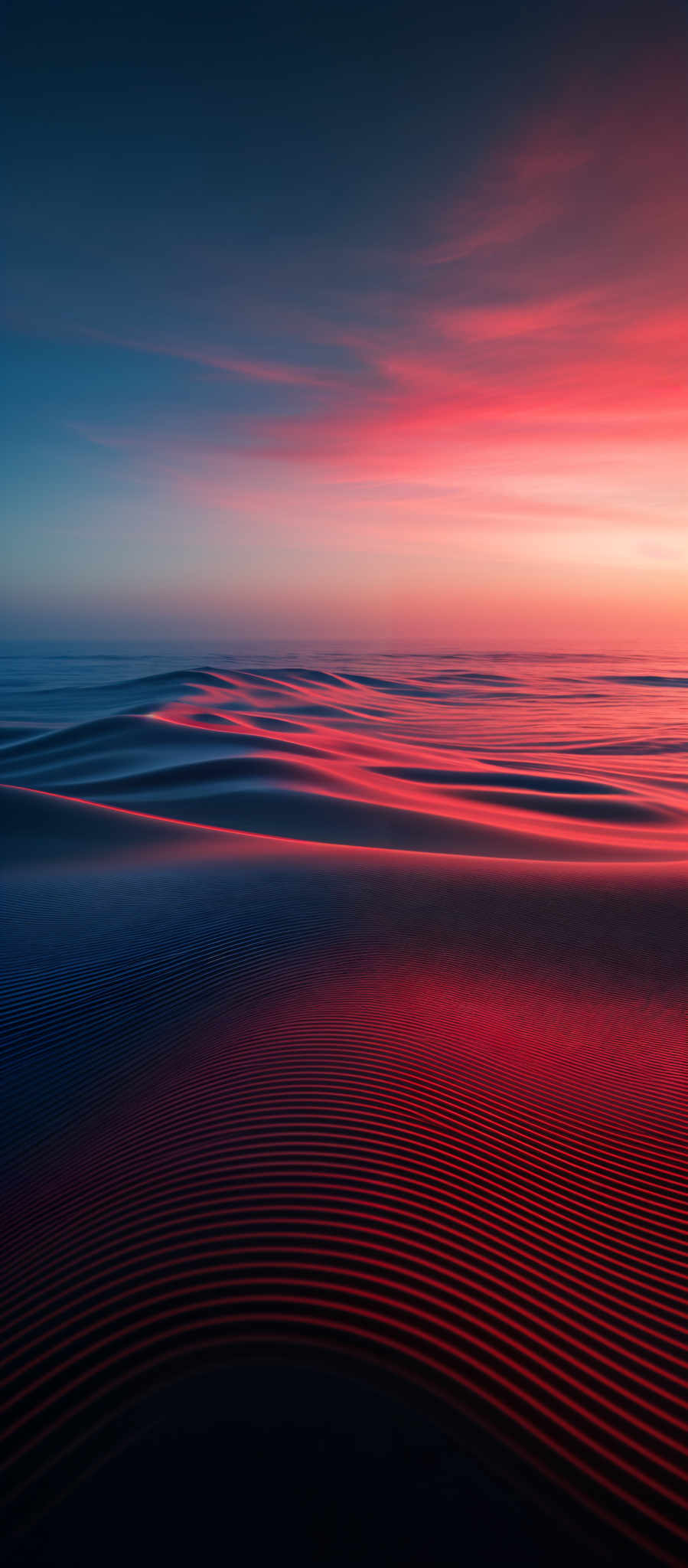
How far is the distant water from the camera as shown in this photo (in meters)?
1.92

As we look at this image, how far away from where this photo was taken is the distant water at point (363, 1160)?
6.29ft

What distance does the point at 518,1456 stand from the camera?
1848 millimetres

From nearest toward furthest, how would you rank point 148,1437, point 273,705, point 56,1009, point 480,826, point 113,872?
1. point 148,1437
2. point 56,1009
3. point 113,872
4. point 480,826
5. point 273,705

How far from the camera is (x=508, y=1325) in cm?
220

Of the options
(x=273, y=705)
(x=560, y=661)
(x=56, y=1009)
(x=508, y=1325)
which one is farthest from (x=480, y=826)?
(x=560, y=661)

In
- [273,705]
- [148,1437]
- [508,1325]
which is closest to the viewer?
[148,1437]

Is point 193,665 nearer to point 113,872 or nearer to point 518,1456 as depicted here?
point 113,872

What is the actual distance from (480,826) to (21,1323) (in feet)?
31.9

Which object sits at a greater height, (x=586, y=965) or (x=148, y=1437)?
(x=148, y=1437)

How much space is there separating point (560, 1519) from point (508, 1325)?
465 millimetres

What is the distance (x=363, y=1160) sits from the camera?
2.90 meters

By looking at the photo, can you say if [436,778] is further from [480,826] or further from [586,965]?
[586,965]

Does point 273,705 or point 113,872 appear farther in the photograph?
point 273,705

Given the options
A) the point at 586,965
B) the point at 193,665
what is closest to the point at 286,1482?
the point at 586,965
